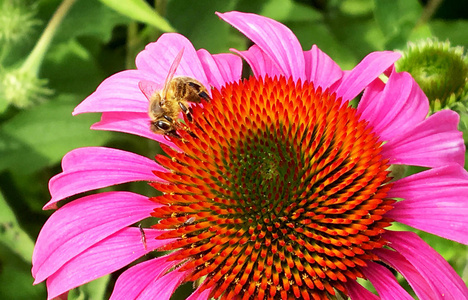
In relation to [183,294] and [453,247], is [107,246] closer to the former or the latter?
[183,294]

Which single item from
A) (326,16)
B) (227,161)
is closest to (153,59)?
(227,161)

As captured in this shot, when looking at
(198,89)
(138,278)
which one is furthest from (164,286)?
(198,89)

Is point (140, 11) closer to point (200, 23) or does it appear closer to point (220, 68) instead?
point (220, 68)

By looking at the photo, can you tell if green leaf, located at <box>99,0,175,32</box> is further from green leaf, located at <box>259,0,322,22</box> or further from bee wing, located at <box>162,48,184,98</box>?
green leaf, located at <box>259,0,322,22</box>

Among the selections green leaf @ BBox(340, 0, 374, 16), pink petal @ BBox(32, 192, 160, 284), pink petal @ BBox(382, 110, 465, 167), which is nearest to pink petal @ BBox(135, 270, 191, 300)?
pink petal @ BBox(32, 192, 160, 284)

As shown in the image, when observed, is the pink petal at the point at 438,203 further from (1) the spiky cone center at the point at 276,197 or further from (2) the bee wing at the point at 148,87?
(2) the bee wing at the point at 148,87

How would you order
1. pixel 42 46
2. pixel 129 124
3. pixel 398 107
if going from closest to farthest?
pixel 398 107 → pixel 129 124 → pixel 42 46

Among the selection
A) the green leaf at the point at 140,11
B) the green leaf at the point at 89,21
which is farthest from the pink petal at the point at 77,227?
the green leaf at the point at 89,21
